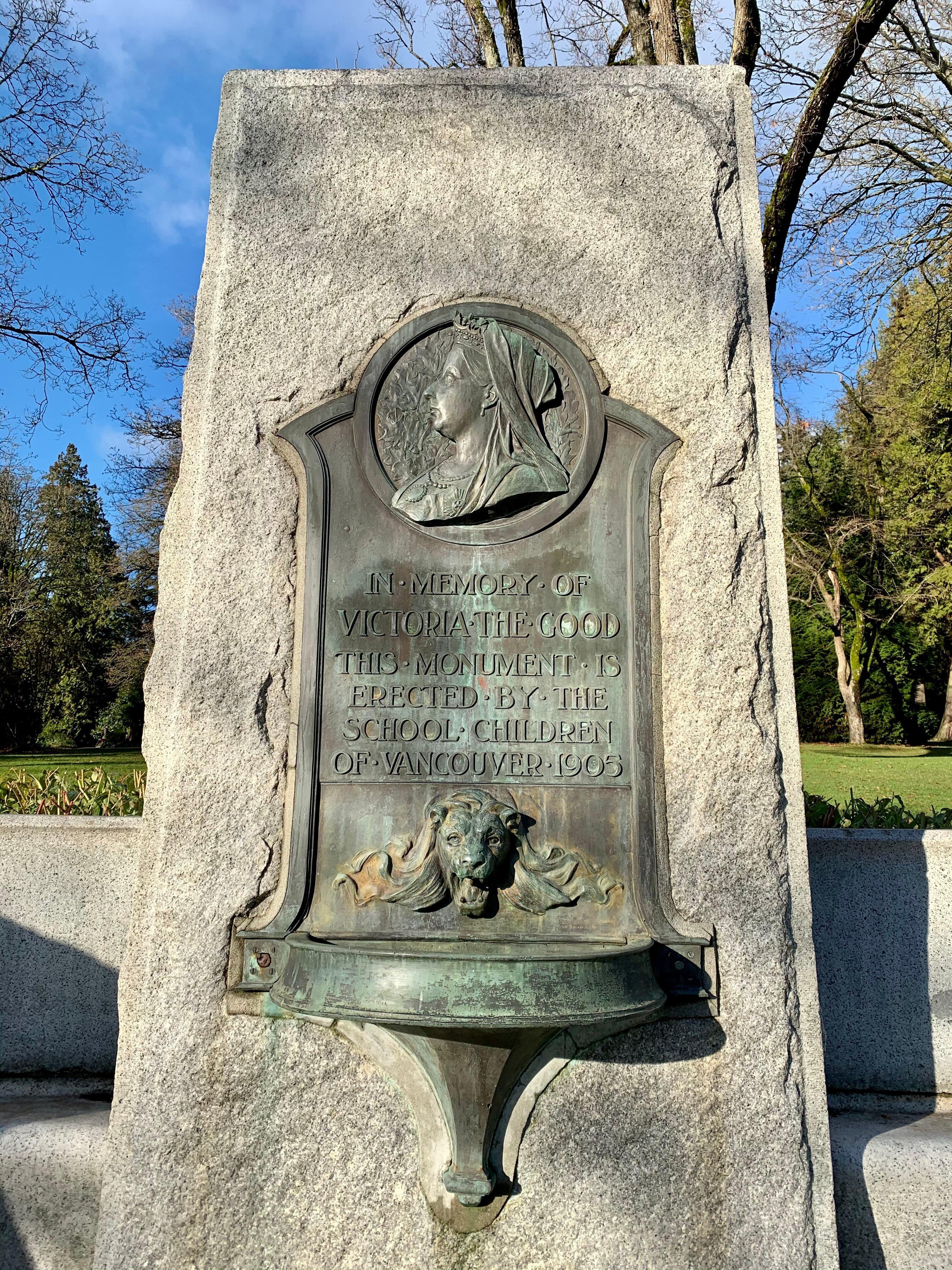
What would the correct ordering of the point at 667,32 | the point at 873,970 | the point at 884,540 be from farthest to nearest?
the point at 884,540
the point at 667,32
the point at 873,970

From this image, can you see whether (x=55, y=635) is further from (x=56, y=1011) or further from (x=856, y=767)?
(x=56, y=1011)

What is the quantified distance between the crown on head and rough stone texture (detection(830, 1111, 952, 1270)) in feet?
9.71

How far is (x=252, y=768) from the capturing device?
9.90ft

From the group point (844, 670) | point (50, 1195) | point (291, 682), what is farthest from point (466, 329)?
point (844, 670)

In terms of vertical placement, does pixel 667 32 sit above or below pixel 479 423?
above

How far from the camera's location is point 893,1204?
291cm

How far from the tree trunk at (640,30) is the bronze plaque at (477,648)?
754 cm

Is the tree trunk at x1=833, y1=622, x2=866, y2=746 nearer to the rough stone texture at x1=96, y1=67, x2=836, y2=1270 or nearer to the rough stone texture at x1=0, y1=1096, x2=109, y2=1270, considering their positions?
the rough stone texture at x1=96, y1=67, x2=836, y2=1270

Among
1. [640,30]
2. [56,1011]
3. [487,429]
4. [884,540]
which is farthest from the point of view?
[884,540]

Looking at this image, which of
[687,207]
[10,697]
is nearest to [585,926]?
[687,207]

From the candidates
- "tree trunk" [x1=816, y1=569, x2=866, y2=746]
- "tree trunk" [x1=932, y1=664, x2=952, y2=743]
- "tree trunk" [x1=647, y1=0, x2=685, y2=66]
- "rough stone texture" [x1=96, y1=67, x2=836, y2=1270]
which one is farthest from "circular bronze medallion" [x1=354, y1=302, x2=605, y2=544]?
"tree trunk" [x1=932, y1=664, x2=952, y2=743]

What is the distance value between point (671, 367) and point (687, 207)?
0.62m

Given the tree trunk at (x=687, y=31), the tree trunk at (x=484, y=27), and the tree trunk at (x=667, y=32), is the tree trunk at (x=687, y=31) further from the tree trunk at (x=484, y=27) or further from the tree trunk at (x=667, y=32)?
the tree trunk at (x=484, y=27)

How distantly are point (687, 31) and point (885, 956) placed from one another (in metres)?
8.17
